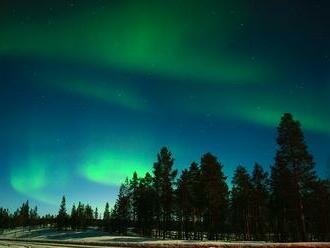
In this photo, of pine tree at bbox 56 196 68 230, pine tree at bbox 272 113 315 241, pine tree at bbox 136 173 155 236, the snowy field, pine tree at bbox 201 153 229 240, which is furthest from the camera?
pine tree at bbox 56 196 68 230

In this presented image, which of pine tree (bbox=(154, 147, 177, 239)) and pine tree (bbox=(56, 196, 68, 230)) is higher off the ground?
pine tree (bbox=(154, 147, 177, 239))

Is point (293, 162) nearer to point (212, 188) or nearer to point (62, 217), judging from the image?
point (212, 188)

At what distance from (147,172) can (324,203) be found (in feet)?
121

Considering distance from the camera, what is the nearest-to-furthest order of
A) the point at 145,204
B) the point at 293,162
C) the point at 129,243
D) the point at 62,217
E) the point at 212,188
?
the point at 129,243 < the point at 293,162 < the point at 212,188 < the point at 145,204 < the point at 62,217

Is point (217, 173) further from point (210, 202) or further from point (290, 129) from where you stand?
point (290, 129)

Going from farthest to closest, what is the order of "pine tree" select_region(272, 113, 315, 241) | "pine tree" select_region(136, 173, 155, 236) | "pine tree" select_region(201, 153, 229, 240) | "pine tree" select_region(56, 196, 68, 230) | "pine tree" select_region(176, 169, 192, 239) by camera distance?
1. "pine tree" select_region(56, 196, 68, 230)
2. "pine tree" select_region(136, 173, 155, 236)
3. "pine tree" select_region(176, 169, 192, 239)
4. "pine tree" select_region(201, 153, 229, 240)
5. "pine tree" select_region(272, 113, 315, 241)

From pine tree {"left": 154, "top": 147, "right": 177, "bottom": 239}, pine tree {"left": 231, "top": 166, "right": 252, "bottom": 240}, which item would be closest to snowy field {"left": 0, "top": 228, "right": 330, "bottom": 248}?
pine tree {"left": 154, "top": 147, "right": 177, "bottom": 239}

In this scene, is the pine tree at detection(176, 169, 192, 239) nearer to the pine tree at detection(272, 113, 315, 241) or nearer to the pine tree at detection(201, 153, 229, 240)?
the pine tree at detection(201, 153, 229, 240)

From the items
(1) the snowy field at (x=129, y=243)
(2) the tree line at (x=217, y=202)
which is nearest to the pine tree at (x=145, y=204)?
(2) the tree line at (x=217, y=202)

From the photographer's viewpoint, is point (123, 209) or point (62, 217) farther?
point (62, 217)

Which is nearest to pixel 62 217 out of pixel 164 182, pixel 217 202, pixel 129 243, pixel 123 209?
pixel 123 209

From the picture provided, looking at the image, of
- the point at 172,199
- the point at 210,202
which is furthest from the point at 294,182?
the point at 172,199

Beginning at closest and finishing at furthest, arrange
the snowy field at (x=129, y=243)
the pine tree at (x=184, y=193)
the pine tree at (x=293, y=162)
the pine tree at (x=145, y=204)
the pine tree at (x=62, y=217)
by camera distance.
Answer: the snowy field at (x=129, y=243) → the pine tree at (x=293, y=162) → the pine tree at (x=184, y=193) → the pine tree at (x=145, y=204) → the pine tree at (x=62, y=217)

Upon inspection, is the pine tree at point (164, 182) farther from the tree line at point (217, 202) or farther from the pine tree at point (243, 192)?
the pine tree at point (243, 192)
